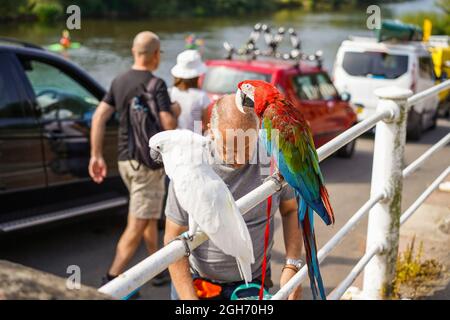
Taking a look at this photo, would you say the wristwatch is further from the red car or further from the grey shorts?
the red car

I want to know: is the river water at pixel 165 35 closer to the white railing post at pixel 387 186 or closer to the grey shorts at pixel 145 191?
the grey shorts at pixel 145 191

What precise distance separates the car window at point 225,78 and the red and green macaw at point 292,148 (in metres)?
5.40

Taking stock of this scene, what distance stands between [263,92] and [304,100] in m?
5.91

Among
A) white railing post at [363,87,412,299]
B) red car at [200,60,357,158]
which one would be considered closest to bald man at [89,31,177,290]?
white railing post at [363,87,412,299]

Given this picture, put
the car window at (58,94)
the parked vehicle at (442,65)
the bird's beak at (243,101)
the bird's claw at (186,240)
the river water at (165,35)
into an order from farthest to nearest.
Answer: the river water at (165,35) < the parked vehicle at (442,65) < the car window at (58,94) < the bird's beak at (243,101) < the bird's claw at (186,240)

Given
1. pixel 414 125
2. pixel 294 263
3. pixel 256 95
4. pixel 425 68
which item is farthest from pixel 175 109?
pixel 425 68

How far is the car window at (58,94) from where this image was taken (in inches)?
202

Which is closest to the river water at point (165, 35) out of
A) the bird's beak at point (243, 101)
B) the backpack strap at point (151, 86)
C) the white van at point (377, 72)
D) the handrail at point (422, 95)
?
the white van at point (377, 72)

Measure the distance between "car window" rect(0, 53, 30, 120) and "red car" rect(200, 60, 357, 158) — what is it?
305 centimetres

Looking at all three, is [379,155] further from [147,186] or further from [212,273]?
[147,186]

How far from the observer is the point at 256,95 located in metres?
2.22

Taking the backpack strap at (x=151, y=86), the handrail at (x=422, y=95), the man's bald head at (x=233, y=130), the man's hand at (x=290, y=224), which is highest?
the man's bald head at (x=233, y=130)

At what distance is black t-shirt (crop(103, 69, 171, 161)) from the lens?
4.39 metres

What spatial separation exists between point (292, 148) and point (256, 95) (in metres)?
0.25
